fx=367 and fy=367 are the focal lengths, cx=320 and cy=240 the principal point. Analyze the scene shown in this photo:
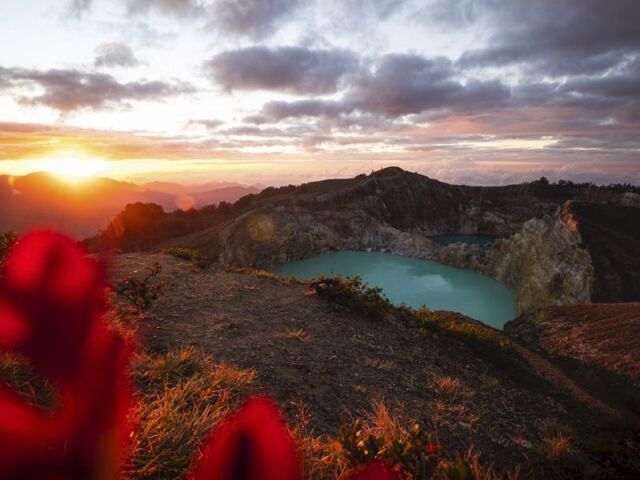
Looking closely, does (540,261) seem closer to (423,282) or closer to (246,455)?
(423,282)

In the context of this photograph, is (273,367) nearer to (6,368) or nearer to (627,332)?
(6,368)

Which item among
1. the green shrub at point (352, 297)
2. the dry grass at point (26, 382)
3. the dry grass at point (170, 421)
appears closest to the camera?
the dry grass at point (170, 421)

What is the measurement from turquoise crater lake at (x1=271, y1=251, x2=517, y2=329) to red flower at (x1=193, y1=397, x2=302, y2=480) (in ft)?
101

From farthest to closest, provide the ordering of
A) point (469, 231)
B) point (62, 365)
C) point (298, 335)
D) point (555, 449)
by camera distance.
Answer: point (469, 231), point (298, 335), point (555, 449), point (62, 365)

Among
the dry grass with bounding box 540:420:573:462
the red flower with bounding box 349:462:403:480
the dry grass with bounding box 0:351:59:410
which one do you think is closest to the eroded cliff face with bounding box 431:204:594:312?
the dry grass with bounding box 540:420:573:462

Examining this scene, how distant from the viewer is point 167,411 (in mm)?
4355

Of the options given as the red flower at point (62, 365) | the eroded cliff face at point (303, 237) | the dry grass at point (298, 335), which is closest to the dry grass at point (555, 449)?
the dry grass at point (298, 335)

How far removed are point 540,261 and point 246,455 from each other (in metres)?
42.7

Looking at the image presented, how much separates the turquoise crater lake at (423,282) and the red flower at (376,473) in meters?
31.1

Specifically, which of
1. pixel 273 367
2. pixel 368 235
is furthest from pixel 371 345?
pixel 368 235

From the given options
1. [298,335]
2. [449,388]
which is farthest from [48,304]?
[449,388]

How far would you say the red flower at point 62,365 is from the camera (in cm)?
335

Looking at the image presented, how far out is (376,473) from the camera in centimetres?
361

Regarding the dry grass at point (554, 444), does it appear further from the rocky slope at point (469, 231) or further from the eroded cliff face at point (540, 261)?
the rocky slope at point (469, 231)
